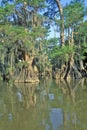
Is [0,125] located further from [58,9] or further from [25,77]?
[58,9]

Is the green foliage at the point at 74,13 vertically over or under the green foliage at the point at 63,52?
over

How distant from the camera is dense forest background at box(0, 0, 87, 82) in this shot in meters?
24.4

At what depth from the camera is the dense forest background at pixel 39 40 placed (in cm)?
2444

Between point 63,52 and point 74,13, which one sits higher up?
point 74,13

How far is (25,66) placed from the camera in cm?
2448

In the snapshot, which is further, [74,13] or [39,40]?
[74,13]

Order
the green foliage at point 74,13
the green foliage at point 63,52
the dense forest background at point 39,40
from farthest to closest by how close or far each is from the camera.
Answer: the green foliage at point 74,13 < the green foliage at point 63,52 < the dense forest background at point 39,40

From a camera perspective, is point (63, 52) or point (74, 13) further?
point (74, 13)

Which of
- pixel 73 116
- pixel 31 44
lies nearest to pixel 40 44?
pixel 31 44

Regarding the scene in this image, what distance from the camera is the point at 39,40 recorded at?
25562 mm

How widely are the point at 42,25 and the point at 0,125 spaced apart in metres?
20.7

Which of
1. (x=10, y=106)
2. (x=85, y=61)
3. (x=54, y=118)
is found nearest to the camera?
(x=54, y=118)

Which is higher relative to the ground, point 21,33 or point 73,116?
point 21,33

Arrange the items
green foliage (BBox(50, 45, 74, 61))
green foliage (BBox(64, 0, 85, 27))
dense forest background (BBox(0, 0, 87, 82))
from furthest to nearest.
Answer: green foliage (BBox(64, 0, 85, 27))
green foliage (BBox(50, 45, 74, 61))
dense forest background (BBox(0, 0, 87, 82))
